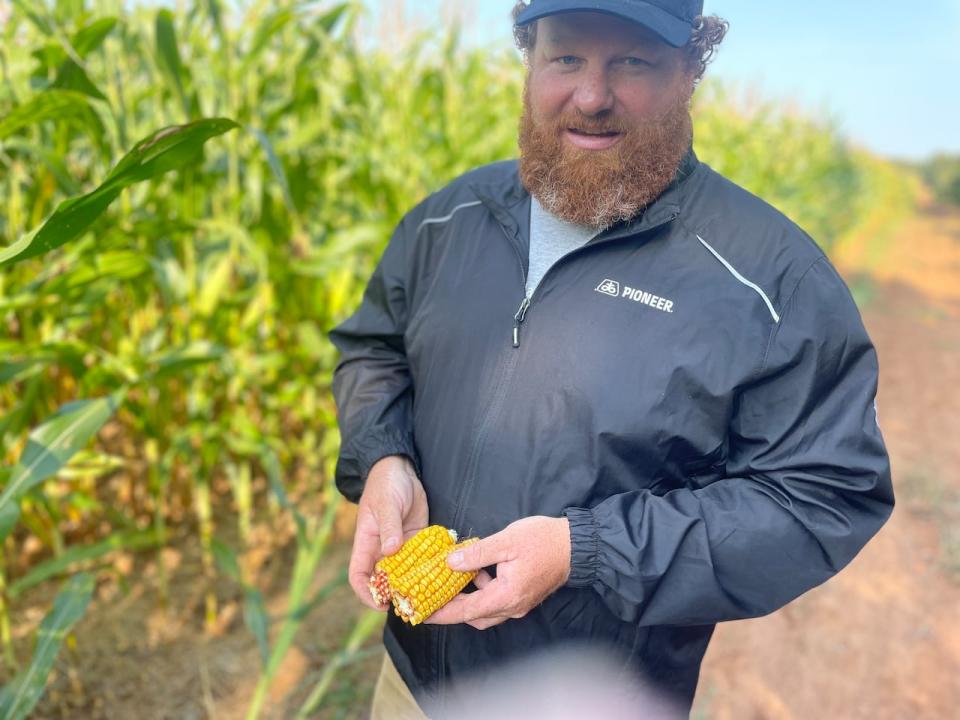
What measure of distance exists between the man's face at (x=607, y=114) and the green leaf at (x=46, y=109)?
0.96 m

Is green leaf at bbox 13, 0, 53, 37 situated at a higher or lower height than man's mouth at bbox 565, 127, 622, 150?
higher

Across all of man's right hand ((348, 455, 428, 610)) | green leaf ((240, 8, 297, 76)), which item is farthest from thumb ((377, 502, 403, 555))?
green leaf ((240, 8, 297, 76))

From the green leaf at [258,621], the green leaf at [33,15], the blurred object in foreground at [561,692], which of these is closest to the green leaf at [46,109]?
the green leaf at [33,15]

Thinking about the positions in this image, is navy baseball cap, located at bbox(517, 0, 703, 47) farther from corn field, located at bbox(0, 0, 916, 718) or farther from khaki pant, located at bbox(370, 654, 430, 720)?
khaki pant, located at bbox(370, 654, 430, 720)

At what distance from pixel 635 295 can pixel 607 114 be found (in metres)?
0.32

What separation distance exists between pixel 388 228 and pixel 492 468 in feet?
5.81

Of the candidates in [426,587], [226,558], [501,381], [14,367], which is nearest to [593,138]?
[501,381]

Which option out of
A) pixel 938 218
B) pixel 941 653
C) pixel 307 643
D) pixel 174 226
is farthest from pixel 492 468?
pixel 938 218

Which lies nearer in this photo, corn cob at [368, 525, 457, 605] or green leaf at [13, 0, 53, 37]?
corn cob at [368, 525, 457, 605]

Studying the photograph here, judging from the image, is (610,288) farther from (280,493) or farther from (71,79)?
(71,79)

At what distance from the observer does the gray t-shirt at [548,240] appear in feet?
4.63

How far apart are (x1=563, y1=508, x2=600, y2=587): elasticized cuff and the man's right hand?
0.29 m

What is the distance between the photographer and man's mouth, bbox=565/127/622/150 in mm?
1371

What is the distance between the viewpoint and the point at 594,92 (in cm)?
131
